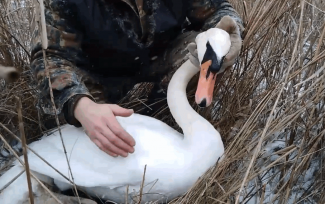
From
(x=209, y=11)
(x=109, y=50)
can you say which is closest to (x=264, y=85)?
(x=209, y=11)

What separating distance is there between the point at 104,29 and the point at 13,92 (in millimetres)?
532

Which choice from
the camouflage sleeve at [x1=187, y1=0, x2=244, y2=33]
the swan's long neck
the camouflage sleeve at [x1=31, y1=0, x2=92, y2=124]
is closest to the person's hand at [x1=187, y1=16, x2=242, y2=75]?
the swan's long neck

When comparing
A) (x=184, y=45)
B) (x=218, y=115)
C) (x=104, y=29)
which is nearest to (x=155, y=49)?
(x=184, y=45)

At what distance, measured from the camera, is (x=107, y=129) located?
1.24 metres

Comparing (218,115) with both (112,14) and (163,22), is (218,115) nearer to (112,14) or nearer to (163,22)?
(163,22)

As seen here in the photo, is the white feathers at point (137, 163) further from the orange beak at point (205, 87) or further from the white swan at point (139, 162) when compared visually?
the orange beak at point (205, 87)

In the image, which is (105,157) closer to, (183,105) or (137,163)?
(137,163)

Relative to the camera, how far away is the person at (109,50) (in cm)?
128

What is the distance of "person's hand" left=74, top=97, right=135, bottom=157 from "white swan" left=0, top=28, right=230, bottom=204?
0.19ft

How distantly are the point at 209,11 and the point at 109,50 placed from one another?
1.44ft

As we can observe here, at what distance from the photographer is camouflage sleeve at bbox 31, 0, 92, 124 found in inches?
54.3

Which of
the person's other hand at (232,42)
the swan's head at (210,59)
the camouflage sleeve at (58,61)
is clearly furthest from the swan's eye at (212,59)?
the camouflage sleeve at (58,61)

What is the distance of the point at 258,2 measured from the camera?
1.88 m

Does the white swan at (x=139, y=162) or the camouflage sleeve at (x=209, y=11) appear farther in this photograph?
the camouflage sleeve at (x=209, y=11)
